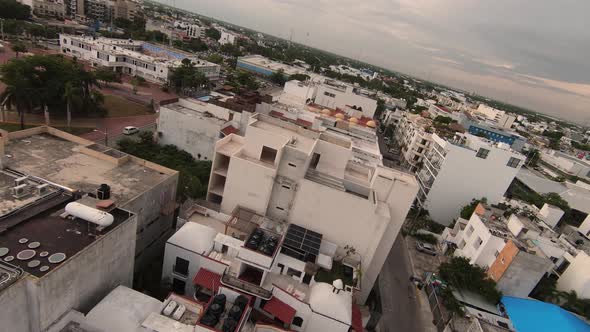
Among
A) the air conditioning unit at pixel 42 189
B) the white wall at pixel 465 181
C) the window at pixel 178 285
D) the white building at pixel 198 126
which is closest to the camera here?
the air conditioning unit at pixel 42 189

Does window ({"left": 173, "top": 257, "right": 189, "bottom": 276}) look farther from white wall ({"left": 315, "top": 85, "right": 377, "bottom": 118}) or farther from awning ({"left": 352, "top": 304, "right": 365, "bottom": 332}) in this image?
white wall ({"left": 315, "top": 85, "right": 377, "bottom": 118})

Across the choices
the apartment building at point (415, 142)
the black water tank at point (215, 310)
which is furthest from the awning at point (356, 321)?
the apartment building at point (415, 142)

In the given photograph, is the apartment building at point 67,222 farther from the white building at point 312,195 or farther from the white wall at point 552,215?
the white wall at point 552,215

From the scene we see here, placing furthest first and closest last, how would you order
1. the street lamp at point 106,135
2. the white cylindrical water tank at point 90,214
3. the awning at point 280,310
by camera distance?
the street lamp at point 106,135, the awning at point 280,310, the white cylindrical water tank at point 90,214

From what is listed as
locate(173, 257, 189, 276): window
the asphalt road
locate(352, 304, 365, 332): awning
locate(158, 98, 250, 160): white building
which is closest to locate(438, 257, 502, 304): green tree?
the asphalt road

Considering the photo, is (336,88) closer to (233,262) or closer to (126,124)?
(126,124)

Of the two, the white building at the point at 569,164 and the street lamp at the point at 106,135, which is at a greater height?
the white building at the point at 569,164

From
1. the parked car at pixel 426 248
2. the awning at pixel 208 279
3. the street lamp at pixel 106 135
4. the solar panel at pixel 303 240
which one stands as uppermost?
the solar panel at pixel 303 240

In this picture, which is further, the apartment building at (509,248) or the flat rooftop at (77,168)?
the apartment building at (509,248)
